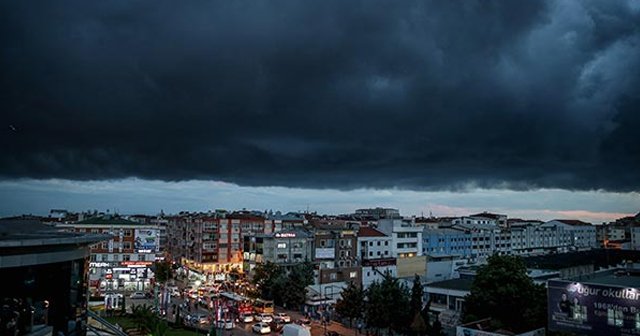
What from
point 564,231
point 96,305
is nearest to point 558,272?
point 96,305

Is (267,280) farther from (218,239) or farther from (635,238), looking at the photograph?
(635,238)

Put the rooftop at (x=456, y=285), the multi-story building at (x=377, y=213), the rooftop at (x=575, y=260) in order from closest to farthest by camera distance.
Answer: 1. the rooftop at (x=456, y=285)
2. the rooftop at (x=575, y=260)
3. the multi-story building at (x=377, y=213)

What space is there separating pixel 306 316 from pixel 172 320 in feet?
41.1

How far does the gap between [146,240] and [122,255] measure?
347 cm

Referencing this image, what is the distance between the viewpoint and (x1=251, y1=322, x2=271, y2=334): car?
43.2 meters

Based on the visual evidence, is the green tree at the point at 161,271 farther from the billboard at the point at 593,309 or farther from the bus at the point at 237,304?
the billboard at the point at 593,309

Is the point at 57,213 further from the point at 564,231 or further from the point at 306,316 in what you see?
the point at 564,231

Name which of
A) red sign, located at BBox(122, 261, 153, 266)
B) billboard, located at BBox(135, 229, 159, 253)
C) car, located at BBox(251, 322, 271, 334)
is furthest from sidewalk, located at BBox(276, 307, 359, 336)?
billboard, located at BBox(135, 229, 159, 253)

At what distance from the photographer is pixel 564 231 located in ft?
402

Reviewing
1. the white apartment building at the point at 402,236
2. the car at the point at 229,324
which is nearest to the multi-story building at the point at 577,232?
the white apartment building at the point at 402,236

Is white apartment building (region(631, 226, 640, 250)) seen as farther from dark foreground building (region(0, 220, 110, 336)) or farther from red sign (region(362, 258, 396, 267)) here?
dark foreground building (region(0, 220, 110, 336))

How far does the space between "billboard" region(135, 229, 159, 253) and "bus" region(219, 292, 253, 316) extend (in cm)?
1637

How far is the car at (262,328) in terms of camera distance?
43.2 m

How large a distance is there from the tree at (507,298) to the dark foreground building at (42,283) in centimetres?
2917
